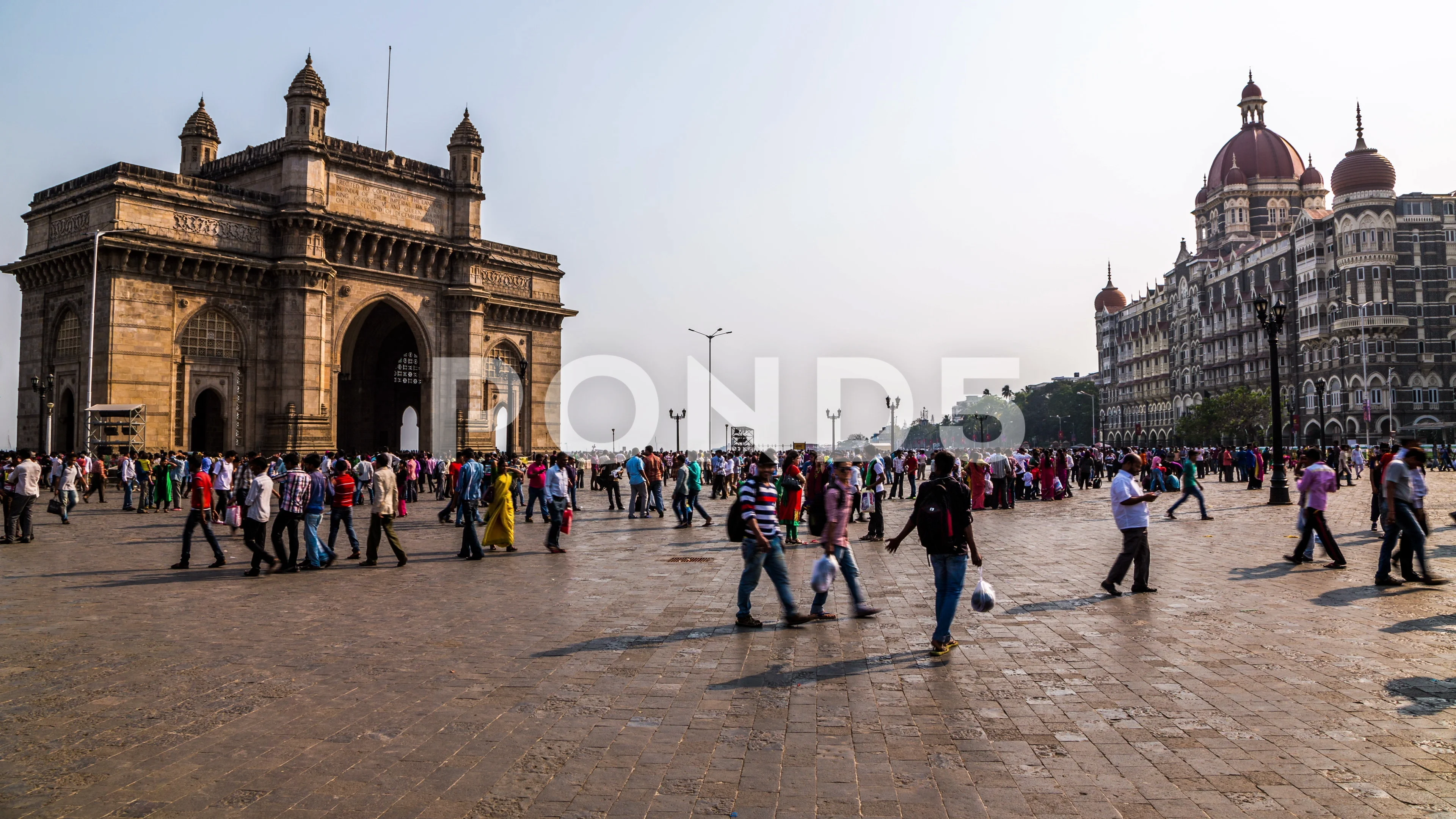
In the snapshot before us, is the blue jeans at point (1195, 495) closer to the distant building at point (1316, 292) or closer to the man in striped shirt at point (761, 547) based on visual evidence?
the man in striped shirt at point (761, 547)

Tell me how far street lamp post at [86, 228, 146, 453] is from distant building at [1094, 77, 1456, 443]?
189ft

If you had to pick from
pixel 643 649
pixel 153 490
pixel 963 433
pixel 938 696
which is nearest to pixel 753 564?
pixel 643 649

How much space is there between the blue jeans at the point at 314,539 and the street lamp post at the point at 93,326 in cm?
2588

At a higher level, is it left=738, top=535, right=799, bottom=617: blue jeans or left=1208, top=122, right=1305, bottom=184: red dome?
left=1208, top=122, right=1305, bottom=184: red dome

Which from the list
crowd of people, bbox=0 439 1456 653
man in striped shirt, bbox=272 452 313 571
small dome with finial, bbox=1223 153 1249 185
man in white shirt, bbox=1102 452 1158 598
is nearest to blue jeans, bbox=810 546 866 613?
crowd of people, bbox=0 439 1456 653

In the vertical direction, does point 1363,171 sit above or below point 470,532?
above

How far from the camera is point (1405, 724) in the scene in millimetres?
5227

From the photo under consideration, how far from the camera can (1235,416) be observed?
73062 millimetres

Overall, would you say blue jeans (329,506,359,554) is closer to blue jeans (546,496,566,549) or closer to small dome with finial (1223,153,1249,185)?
blue jeans (546,496,566,549)

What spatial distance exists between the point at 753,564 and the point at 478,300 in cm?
4094

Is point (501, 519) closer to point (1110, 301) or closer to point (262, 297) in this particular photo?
point (262, 297)

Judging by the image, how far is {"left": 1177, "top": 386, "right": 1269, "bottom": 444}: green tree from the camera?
238ft

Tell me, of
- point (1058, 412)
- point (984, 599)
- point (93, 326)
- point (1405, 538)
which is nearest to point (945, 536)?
Result: point (984, 599)

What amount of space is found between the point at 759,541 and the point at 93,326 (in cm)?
Result: 3486
